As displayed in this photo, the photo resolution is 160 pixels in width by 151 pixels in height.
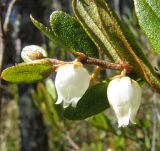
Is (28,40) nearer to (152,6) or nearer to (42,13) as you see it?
(42,13)

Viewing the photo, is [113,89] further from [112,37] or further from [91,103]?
[91,103]

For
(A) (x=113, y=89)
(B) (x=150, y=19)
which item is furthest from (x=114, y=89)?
(B) (x=150, y=19)

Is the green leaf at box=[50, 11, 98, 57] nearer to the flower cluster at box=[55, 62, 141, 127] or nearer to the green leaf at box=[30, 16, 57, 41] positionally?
the green leaf at box=[30, 16, 57, 41]

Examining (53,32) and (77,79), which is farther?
(53,32)

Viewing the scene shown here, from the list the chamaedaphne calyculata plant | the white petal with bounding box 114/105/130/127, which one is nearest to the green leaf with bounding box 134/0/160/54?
the chamaedaphne calyculata plant

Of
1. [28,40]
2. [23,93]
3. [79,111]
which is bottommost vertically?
[23,93]

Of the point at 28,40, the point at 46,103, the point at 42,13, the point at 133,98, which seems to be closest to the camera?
→ the point at 133,98

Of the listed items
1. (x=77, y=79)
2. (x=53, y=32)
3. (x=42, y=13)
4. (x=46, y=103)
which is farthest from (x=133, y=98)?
(x=42, y=13)
